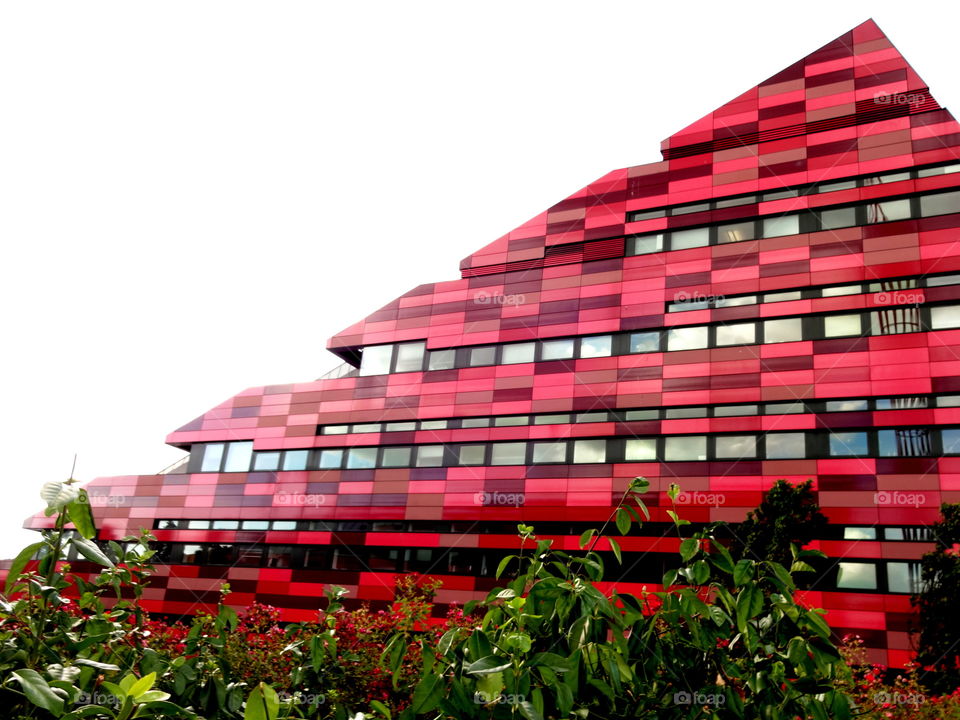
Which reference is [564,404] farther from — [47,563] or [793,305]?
[47,563]

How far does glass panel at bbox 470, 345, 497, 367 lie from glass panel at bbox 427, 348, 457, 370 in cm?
101

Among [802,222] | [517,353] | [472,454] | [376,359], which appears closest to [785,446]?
[802,222]

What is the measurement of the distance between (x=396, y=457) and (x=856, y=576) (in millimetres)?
18634

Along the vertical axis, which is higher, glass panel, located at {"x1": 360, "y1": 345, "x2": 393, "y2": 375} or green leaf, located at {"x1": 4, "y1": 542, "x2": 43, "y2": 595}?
glass panel, located at {"x1": 360, "y1": 345, "x2": 393, "y2": 375}

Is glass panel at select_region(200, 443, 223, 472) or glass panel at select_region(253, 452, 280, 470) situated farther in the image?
glass panel at select_region(200, 443, 223, 472)

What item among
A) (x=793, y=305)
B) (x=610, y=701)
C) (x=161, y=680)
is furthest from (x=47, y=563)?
(x=793, y=305)

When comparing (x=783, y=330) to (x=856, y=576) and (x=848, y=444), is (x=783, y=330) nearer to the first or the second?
(x=848, y=444)

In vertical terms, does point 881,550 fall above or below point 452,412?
below

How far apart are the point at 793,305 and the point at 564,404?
955 centimetres

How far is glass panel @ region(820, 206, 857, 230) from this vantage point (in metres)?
27.1

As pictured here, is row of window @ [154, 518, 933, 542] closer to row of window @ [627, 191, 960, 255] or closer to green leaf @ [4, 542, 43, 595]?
row of window @ [627, 191, 960, 255]

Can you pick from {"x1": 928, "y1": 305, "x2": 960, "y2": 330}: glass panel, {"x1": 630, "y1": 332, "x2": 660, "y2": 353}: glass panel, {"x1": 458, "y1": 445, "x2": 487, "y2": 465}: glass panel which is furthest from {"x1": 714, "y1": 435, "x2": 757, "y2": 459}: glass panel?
{"x1": 458, "y1": 445, "x2": 487, "y2": 465}: glass panel

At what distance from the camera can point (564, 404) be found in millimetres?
29547

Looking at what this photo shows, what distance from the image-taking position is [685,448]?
2703 centimetres
